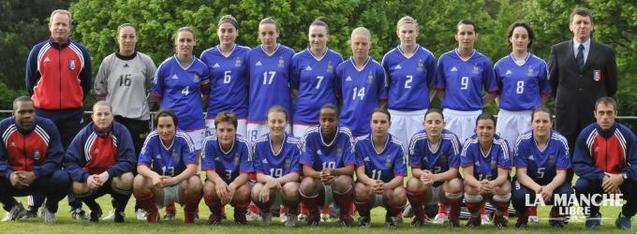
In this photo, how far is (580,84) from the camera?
31.0 feet

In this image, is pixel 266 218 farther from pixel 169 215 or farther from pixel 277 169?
pixel 169 215

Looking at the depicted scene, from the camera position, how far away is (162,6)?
113 ft

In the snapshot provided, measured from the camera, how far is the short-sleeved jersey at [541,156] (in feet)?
28.6

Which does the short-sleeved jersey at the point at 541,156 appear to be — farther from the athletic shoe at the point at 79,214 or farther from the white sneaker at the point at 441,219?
the athletic shoe at the point at 79,214

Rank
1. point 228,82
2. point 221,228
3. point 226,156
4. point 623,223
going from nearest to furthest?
point 221,228, point 623,223, point 226,156, point 228,82

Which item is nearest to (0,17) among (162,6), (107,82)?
(162,6)

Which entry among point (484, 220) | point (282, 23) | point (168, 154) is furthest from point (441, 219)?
point (282, 23)

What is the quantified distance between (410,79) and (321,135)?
1302 millimetres

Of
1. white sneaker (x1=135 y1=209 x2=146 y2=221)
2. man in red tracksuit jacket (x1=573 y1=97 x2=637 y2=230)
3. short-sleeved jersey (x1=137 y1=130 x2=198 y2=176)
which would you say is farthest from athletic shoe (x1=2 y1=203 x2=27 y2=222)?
man in red tracksuit jacket (x1=573 y1=97 x2=637 y2=230)

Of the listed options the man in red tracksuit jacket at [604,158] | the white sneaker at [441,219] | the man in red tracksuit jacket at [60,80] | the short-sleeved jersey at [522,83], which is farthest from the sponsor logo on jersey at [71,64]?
the man in red tracksuit jacket at [604,158]

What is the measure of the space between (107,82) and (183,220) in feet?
5.53

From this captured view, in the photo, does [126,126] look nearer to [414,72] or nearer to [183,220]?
[183,220]

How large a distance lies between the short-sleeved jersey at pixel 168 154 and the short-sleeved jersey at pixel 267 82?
3.14 ft

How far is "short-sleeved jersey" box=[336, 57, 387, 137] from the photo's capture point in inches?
374
